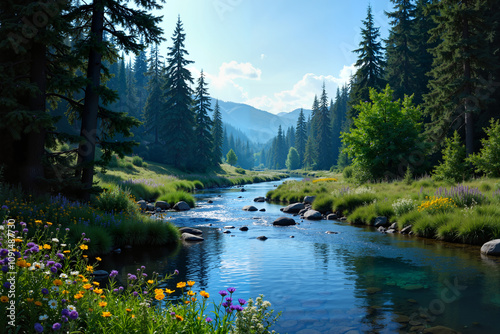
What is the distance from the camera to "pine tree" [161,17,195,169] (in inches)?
1732

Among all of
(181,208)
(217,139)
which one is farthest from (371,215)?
(217,139)

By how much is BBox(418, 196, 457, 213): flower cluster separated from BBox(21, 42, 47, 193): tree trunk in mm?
13975

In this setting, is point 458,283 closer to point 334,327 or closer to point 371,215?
point 334,327

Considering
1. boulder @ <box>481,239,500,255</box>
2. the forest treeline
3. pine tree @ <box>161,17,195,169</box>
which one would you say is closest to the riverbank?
boulder @ <box>481,239,500,255</box>

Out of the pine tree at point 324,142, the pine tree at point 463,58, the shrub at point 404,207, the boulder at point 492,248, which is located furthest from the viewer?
the pine tree at point 324,142

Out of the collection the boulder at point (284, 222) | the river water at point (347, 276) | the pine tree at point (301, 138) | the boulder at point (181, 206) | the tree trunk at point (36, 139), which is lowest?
the river water at point (347, 276)

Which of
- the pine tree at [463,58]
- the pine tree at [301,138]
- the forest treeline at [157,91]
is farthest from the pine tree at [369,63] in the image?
the pine tree at [301,138]

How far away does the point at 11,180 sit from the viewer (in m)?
10.5

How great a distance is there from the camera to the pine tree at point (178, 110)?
44.0 m

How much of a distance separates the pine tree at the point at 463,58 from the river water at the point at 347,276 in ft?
45.3

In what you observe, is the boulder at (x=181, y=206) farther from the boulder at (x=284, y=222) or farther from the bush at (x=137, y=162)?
the bush at (x=137, y=162)

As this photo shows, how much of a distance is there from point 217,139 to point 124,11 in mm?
50441

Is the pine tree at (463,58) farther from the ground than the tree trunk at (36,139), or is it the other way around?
the pine tree at (463,58)

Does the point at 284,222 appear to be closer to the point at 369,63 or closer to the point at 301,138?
the point at 369,63
